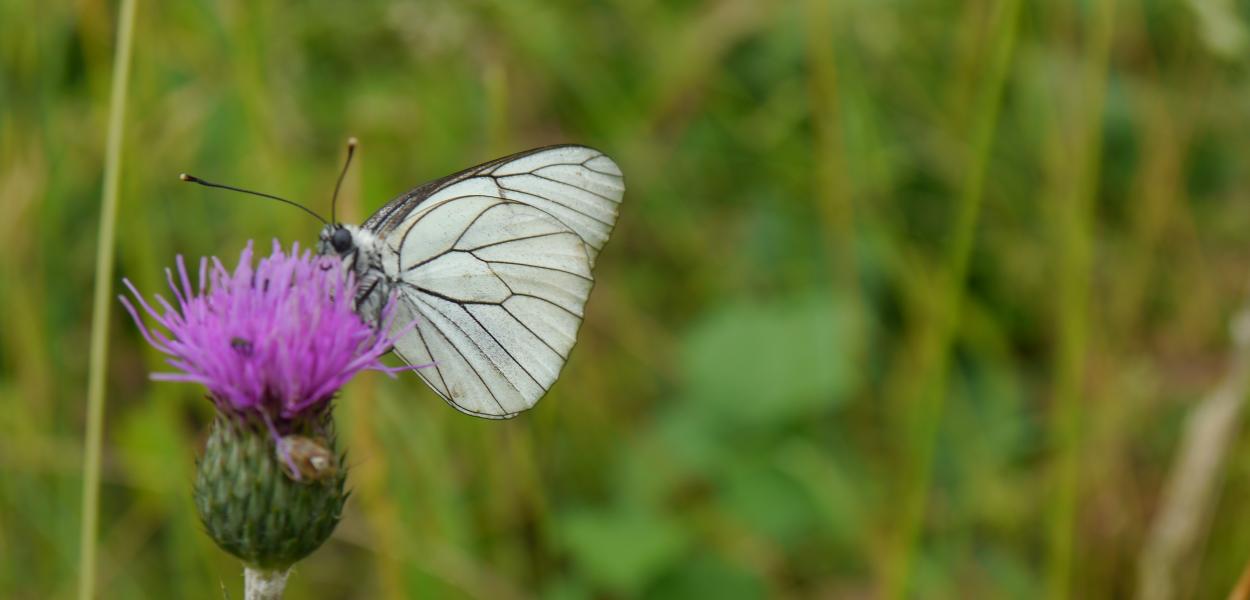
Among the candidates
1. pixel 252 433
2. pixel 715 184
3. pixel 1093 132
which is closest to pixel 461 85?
pixel 715 184

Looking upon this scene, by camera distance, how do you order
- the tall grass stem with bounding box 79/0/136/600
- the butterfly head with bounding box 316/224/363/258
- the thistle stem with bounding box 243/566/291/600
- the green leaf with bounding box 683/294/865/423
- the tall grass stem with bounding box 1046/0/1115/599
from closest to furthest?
1. the thistle stem with bounding box 243/566/291/600
2. the tall grass stem with bounding box 79/0/136/600
3. the butterfly head with bounding box 316/224/363/258
4. the tall grass stem with bounding box 1046/0/1115/599
5. the green leaf with bounding box 683/294/865/423

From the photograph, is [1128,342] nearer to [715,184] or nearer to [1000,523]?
[1000,523]

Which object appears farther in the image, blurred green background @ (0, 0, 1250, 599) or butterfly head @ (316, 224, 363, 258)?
blurred green background @ (0, 0, 1250, 599)

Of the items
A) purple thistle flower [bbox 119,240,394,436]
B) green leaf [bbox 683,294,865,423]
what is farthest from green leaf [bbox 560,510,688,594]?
purple thistle flower [bbox 119,240,394,436]

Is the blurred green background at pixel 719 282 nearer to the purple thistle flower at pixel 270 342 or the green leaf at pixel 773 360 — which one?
the green leaf at pixel 773 360

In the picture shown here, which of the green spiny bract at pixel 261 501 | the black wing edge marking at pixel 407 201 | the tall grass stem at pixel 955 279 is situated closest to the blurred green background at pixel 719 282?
the tall grass stem at pixel 955 279

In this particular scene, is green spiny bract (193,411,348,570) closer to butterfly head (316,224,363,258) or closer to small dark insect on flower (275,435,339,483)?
small dark insect on flower (275,435,339,483)
